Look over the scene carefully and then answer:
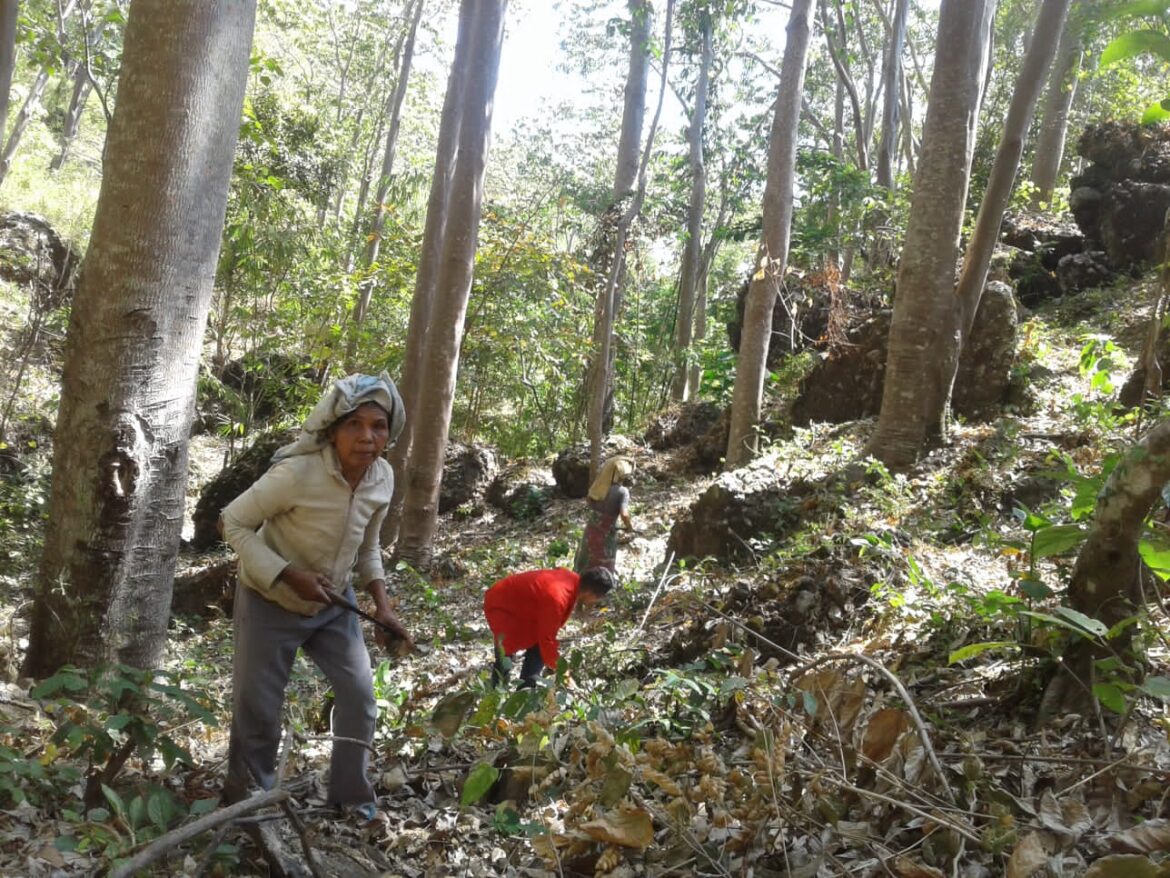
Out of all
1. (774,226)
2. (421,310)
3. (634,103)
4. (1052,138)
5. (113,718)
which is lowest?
(113,718)

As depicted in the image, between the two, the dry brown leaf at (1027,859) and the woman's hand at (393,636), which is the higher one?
the dry brown leaf at (1027,859)

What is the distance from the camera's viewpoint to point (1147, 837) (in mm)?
2035

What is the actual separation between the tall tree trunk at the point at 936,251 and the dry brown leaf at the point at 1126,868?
6.58 meters

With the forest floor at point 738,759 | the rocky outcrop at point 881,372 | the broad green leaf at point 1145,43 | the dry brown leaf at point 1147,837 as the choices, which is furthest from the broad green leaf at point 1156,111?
the rocky outcrop at point 881,372

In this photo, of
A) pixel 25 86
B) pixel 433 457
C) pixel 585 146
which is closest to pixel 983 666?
pixel 433 457

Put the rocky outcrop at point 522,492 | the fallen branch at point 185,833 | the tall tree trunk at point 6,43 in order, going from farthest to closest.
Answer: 1. the rocky outcrop at point 522,492
2. the tall tree trunk at point 6,43
3. the fallen branch at point 185,833

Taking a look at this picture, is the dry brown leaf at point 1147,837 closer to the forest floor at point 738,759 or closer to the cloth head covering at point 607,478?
the forest floor at point 738,759

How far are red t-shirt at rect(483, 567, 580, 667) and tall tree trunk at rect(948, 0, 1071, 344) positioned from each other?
17.0ft

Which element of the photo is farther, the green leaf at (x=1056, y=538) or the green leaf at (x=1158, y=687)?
the green leaf at (x=1056, y=538)

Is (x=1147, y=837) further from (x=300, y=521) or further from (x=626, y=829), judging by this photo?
(x=300, y=521)

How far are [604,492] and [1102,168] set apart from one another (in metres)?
10.7

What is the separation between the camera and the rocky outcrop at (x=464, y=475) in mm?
15047

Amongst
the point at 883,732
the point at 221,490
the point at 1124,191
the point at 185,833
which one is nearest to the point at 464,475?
the point at 221,490

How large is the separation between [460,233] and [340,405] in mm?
7209
